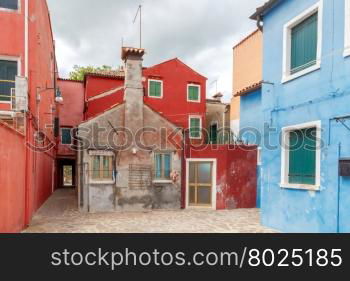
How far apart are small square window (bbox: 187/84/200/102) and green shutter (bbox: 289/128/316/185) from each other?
46.6ft

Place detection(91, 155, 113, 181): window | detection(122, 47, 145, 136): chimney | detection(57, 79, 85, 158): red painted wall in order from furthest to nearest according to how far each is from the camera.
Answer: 1. detection(57, 79, 85, 158): red painted wall
2. detection(122, 47, 145, 136): chimney
3. detection(91, 155, 113, 181): window

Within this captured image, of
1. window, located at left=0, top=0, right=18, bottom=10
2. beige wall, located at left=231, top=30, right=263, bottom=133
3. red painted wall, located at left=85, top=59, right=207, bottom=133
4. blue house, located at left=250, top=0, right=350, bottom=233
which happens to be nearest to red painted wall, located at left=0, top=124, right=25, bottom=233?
window, located at left=0, top=0, right=18, bottom=10

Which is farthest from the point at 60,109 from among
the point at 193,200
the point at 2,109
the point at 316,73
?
the point at 316,73

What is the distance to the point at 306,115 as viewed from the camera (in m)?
7.40

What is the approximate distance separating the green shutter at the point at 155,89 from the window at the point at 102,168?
9.79 metres

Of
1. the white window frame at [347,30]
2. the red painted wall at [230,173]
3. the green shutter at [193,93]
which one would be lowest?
the red painted wall at [230,173]

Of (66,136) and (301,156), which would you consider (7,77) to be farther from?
(66,136)

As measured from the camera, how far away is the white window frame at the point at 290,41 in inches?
273

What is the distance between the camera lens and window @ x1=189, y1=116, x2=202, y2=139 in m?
21.4

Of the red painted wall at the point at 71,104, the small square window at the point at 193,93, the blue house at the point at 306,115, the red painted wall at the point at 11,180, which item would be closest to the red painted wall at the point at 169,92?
the small square window at the point at 193,93

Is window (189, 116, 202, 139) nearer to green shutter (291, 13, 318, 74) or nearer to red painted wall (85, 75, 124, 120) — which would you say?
red painted wall (85, 75, 124, 120)

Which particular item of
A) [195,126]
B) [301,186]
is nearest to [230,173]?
[301,186]

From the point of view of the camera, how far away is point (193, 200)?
1328 centimetres

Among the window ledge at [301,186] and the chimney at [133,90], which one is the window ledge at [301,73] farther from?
the chimney at [133,90]
